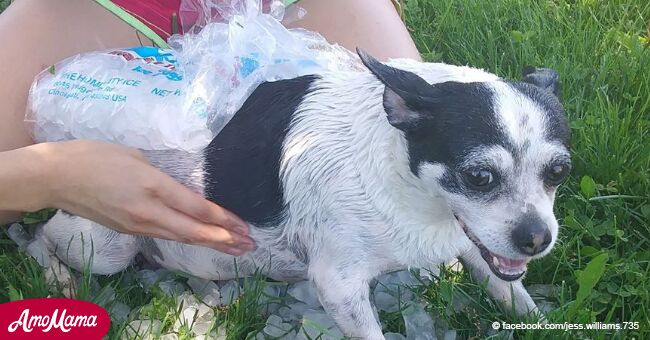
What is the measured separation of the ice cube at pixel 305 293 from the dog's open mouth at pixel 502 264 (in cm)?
49

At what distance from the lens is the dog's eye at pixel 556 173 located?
58.2 inches

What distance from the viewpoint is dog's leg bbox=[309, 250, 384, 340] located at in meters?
1.73

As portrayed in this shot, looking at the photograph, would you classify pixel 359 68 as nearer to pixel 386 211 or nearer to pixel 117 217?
pixel 386 211

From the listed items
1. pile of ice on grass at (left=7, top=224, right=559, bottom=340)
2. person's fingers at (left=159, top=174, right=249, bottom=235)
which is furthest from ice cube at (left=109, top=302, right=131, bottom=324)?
person's fingers at (left=159, top=174, right=249, bottom=235)

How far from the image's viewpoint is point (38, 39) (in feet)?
7.25

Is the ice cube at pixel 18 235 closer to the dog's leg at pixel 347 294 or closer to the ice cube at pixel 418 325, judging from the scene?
the dog's leg at pixel 347 294

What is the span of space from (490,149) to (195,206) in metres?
0.71

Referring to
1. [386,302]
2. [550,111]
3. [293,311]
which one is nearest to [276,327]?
[293,311]

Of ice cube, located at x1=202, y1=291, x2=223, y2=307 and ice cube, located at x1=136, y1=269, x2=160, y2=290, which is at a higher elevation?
ice cube, located at x1=136, y1=269, x2=160, y2=290

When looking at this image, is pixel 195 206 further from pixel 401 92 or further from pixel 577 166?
pixel 577 166

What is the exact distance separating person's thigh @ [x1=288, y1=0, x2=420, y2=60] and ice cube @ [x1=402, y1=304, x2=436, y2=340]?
922mm

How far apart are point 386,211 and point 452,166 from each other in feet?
0.75

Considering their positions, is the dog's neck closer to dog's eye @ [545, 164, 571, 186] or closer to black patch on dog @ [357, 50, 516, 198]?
black patch on dog @ [357, 50, 516, 198]

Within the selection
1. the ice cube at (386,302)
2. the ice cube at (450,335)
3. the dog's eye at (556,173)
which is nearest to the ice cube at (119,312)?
the ice cube at (386,302)
